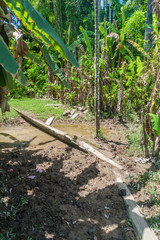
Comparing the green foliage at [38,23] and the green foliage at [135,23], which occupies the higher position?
the green foliage at [135,23]

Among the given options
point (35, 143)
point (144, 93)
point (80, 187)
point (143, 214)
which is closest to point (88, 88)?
point (144, 93)

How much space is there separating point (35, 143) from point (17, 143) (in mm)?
398

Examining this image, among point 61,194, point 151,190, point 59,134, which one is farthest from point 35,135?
point 151,190

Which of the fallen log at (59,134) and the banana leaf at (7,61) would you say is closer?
the banana leaf at (7,61)

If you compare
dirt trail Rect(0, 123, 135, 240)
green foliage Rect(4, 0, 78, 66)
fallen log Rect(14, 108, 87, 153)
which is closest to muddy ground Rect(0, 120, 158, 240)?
dirt trail Rect(0, 123, 135, 240)

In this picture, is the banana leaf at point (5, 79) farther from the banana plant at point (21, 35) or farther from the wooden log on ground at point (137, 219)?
the wooden log on ground at point (137, 219)

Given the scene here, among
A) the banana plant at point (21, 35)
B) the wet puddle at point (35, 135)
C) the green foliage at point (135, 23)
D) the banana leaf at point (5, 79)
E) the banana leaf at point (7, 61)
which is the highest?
the green foliage at point (135, 23)

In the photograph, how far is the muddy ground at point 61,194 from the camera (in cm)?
179

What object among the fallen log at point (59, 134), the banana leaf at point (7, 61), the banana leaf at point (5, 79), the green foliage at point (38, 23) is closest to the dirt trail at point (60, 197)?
the fallen log at point (59, 134)

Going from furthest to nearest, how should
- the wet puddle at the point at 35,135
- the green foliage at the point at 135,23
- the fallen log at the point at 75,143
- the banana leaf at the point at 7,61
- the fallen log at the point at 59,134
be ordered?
the green foliage at the point at 135,23, the wet puddle at the point at 35,135, the fallen log at the point at 59,134, the fallen log at the point at 75,143, the banana leaf at the point at 7,61

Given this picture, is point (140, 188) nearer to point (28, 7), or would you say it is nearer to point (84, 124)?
point (28, 7)

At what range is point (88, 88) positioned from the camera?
605 cm

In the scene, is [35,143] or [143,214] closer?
[143,214]

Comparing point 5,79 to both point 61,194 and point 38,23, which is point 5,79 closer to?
point 38,23
